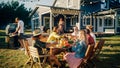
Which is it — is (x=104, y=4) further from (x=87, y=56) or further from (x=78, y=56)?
(x=87, y=56)

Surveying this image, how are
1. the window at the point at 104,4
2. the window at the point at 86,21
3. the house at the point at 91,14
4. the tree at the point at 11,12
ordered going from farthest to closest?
1. the tree at the point at 11,12
2. the window at the point at 104,4
3. the window at the point at 86,21
4. the house at the point at 91,14

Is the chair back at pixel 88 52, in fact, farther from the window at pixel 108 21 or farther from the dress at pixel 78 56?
the window at pixel 108 21

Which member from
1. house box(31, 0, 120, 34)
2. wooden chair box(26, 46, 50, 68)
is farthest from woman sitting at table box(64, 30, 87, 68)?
house box(31, 0, 120, 34)

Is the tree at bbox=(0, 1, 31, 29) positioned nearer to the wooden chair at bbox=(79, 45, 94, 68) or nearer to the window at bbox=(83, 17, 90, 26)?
the window at bbox=(83, 17, 90, 26)

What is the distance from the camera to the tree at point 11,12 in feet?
184

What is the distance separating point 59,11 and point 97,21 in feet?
21.4

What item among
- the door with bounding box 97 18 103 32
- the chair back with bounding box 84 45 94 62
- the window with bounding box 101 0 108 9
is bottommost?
the door with bounding box 97 18 103 32

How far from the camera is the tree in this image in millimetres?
55969

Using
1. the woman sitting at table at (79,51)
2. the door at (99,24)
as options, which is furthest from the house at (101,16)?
the woman sitting at table at (79,51)

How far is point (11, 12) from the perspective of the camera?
189ft

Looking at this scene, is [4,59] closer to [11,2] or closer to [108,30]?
[108,30]

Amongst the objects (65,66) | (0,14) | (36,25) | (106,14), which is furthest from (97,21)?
(0,14)

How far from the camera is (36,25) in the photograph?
37.9 m

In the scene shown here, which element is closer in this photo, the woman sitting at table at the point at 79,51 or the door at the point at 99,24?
the woman sitting at table at the point at 79,51
